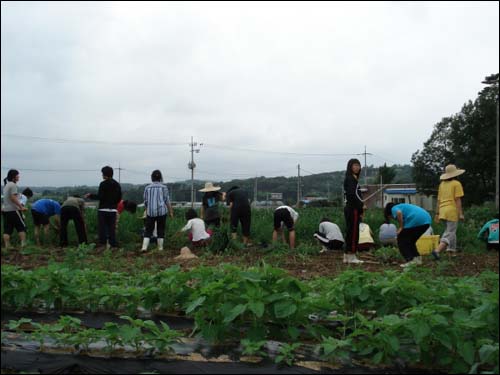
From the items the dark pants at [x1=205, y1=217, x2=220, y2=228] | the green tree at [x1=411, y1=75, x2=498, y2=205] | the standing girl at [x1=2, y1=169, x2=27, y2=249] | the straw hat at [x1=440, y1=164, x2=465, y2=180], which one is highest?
the green tree at [x1=411, y1=75, x2=498, y2=205]

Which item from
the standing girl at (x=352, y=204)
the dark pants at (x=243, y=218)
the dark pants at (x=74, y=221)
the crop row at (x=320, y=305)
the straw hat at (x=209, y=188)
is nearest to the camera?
the crop row at (x=320, y=305)

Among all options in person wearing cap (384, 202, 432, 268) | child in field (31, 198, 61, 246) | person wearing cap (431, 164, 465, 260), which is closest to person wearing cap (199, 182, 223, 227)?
child in field (31, 198, 61, 246)

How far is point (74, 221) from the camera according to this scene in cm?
823

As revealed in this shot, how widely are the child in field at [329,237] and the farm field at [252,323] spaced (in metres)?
4.84

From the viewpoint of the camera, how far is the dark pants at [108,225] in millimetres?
8109

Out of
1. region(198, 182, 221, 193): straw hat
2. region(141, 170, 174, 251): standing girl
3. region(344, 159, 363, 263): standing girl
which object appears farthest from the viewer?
region(198, 182, 221, 193): straw hat

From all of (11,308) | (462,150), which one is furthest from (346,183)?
(462,150)

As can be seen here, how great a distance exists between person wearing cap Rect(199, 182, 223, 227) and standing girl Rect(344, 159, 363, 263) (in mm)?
2898

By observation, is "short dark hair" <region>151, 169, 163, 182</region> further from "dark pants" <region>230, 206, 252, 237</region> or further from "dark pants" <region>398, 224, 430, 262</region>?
"dark pants" <region>398, 224, 430, 262</region>

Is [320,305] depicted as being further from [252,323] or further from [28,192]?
[28,192]

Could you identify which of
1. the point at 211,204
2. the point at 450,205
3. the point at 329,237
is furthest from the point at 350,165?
the point at 211,204

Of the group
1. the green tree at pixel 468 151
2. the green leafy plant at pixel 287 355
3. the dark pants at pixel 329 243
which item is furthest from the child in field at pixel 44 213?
the green tree at pixel 468 151

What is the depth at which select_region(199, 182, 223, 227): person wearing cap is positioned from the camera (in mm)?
8828

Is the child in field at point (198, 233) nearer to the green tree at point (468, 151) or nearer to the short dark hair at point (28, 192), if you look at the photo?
the short dark hair at point (28, 192)
